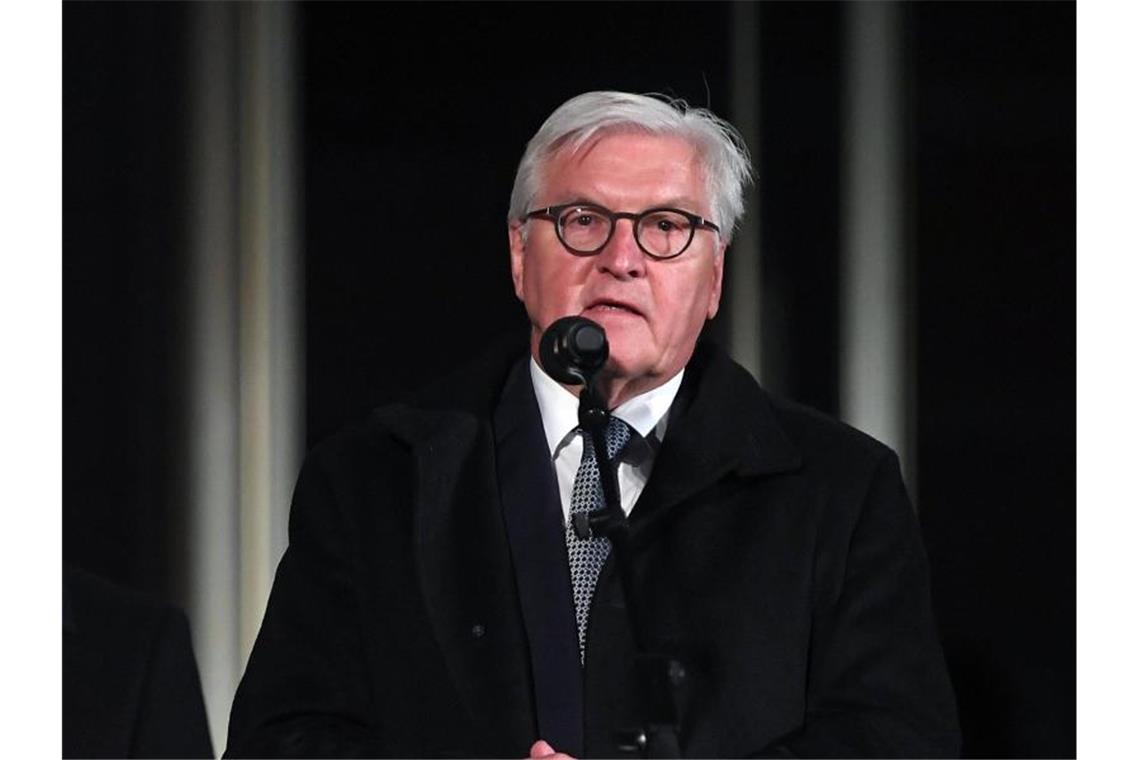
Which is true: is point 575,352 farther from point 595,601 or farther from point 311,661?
point 311,661

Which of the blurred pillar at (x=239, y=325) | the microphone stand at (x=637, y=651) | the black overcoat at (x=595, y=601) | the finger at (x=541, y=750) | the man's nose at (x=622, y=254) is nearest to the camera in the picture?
the microphone stand at (x=637, y=651)

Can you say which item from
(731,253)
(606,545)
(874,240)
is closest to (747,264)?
(731,253)

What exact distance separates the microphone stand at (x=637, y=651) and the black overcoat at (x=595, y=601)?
213 mm

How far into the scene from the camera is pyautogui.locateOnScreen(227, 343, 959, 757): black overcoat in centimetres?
199

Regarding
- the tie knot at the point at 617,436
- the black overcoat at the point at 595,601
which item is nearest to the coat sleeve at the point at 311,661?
the black overcoat at the point at 595,601

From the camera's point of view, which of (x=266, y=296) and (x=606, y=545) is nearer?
(x=606, y=545)

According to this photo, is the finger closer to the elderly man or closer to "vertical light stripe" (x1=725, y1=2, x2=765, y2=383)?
the elderly man

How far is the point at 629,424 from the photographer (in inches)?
84.4

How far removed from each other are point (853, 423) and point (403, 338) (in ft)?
1.91

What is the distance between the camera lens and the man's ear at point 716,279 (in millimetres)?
2225

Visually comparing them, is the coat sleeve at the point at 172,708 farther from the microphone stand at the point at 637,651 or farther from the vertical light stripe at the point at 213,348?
the microphone stand at the point at 637,651

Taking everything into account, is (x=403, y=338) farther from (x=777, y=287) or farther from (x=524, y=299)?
(x=777, y=287)

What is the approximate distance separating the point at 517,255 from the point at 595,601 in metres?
0.47

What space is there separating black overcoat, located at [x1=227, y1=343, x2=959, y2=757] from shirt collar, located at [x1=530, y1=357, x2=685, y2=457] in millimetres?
18
